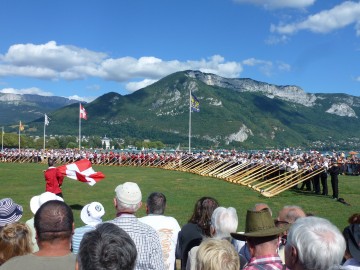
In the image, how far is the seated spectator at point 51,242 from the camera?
10.1 ft

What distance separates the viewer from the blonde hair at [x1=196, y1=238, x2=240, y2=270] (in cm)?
313

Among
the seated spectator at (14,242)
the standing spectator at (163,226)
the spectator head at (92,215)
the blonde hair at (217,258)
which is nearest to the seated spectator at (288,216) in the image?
the standing spectator at (163,226)

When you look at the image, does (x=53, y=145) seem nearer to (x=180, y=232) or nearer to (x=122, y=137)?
(x=122, y=137)

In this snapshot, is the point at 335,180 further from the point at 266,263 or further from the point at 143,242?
the point at 266,263

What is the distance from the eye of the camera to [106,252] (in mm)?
2432

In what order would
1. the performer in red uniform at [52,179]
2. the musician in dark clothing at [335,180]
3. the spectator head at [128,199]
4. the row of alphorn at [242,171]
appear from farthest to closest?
the row of alphorn at [242,171]
the musician in dark clothing at [335,180]
the performer in red uniform at [52,179]
the spectator head at [128,199]

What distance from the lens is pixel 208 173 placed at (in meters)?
29.1

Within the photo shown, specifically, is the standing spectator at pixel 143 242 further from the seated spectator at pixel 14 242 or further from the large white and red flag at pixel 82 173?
the large white and red flag at pixel 82 173

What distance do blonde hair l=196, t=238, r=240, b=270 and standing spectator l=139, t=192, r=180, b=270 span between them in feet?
6.11

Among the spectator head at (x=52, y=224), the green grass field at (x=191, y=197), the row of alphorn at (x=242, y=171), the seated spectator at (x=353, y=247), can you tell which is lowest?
the green grass field at (x=191, y=197)

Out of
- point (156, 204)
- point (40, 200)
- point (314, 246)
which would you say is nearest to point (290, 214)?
point (156, 204)

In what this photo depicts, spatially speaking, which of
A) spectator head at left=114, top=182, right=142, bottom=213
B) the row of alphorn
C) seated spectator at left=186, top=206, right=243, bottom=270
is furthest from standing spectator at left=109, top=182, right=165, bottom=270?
the row of alphorn

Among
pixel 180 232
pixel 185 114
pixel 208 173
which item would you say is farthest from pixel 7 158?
pixel 185 114

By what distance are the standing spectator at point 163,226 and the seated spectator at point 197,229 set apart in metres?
0.11
